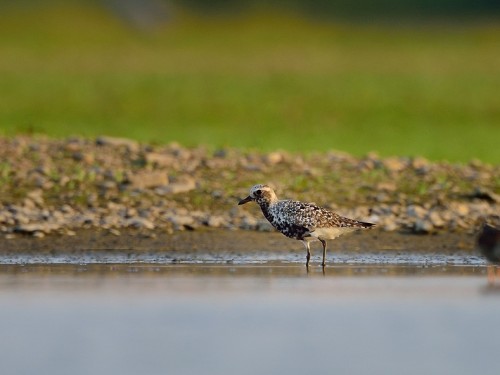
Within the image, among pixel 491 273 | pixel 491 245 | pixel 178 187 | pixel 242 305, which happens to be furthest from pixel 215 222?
pixel 242 305

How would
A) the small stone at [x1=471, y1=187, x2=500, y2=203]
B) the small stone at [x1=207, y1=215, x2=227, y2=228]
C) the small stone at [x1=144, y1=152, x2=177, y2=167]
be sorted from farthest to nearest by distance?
the small stone at [x1=144, y1=152, x2=177, y2=167] → the small stone at [x1=471, y1=187, x2=500, y2=203] → the small stone at [x1=207, y1=215, x2=227, y2=228]

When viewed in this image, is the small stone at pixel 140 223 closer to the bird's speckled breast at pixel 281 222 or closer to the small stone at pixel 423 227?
the bird's speckled breast at pixel 281 222

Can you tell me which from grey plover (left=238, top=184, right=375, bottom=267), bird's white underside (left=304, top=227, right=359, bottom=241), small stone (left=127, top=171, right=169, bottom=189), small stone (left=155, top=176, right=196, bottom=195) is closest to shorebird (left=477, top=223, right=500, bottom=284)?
grey plover (left=238, top=184, right=375, bottom=267)

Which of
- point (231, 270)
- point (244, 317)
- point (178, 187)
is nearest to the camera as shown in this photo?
point (244, 317)

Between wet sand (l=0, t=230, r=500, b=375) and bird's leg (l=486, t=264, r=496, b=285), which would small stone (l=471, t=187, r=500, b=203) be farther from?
bird's leg (l=486, t=264, r=496, b=285)

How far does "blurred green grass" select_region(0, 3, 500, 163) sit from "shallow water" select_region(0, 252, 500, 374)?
1008 cm

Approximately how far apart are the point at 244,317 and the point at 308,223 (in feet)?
13.6

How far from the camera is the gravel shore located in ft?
57.8

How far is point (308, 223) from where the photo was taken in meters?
15.7

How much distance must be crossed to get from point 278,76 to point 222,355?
35.1 meters

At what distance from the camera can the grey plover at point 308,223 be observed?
51.7 feet

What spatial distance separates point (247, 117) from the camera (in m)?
36.3

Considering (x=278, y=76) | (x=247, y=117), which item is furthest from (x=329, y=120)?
(x=278, y=76)

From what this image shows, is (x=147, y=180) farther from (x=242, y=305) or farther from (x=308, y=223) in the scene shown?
(x=242, y=305)
